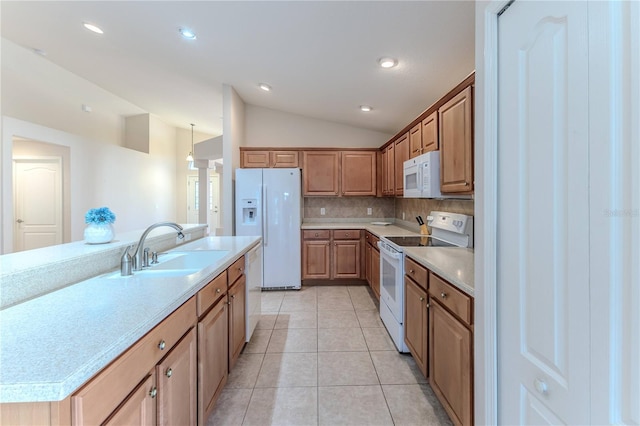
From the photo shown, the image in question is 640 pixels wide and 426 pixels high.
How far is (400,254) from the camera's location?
2199 mm

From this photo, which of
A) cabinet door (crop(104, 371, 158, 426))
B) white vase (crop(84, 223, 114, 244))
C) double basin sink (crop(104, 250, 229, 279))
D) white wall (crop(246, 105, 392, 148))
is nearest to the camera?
cabinet door (crop(104, 371, 158, 426))

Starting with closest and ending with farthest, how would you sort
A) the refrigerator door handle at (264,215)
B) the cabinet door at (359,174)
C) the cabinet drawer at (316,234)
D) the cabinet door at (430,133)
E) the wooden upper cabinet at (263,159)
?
the cabinet door at (430,133), the refrigerator door handle at (264,215), the cabinet drawer at (316,234), the wooden upper cabinet at (263,159), the cabinet door at (359,174)

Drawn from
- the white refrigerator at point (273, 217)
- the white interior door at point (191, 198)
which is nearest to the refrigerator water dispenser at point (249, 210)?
the white refrigerator at point (273, 217)

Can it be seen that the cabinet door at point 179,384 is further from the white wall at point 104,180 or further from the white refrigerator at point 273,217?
the white wall at point 104,180

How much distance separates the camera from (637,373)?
53 cm

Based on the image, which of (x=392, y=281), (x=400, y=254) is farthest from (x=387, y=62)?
(x=392, y=281)

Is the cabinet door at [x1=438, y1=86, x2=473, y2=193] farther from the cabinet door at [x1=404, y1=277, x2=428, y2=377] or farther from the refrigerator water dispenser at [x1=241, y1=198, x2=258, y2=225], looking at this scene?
the refrigerator water dispenser at [x1=241, y1=198, x2=258, y2=225]

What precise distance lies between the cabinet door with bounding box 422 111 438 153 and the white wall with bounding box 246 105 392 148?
2.03 m

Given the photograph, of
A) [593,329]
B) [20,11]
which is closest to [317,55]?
[593,329]

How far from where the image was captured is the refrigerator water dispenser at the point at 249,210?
376 cm

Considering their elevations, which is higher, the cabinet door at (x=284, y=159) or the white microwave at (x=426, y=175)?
the cabinet door at (x=284, y=159)

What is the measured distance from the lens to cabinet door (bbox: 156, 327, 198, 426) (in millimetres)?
999

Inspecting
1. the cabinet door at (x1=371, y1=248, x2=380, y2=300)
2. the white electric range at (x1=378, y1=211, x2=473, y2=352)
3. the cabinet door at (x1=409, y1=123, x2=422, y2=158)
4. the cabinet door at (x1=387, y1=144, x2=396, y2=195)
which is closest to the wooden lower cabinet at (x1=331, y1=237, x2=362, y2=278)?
the cabinet door at (x1=371, y1=248, x2=380, y2=300)

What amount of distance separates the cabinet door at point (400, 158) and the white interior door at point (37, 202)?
570 cm
